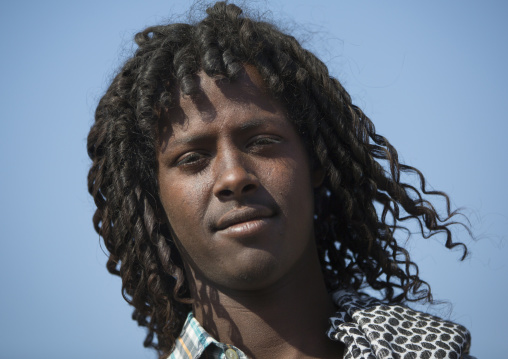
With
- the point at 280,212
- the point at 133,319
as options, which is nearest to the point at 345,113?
the point at 280,212

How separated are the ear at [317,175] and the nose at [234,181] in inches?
22.3

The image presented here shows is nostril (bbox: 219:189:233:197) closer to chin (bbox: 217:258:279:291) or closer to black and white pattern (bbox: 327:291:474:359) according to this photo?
chin (bbox: 217:258:279:291)

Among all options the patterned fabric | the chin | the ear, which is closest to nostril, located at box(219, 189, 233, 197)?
the chin

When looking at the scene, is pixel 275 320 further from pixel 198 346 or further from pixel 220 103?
pixel 220 103

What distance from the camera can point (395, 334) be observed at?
3.50 meters

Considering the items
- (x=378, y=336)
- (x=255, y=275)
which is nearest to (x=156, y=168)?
(x=255, y=275)

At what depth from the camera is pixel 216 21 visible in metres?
3.99

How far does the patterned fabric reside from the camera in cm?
340

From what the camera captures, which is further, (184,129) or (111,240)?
(111,240)

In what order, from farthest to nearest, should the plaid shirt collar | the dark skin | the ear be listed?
the ear
the plaid shirt collar
the dark skin

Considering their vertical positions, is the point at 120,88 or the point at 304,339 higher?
the point at 120,88

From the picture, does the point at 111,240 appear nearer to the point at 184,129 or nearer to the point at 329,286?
the point at 184,129

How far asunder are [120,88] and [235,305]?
141 centimetres

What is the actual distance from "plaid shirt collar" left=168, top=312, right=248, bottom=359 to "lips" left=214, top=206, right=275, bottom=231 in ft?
2.05
